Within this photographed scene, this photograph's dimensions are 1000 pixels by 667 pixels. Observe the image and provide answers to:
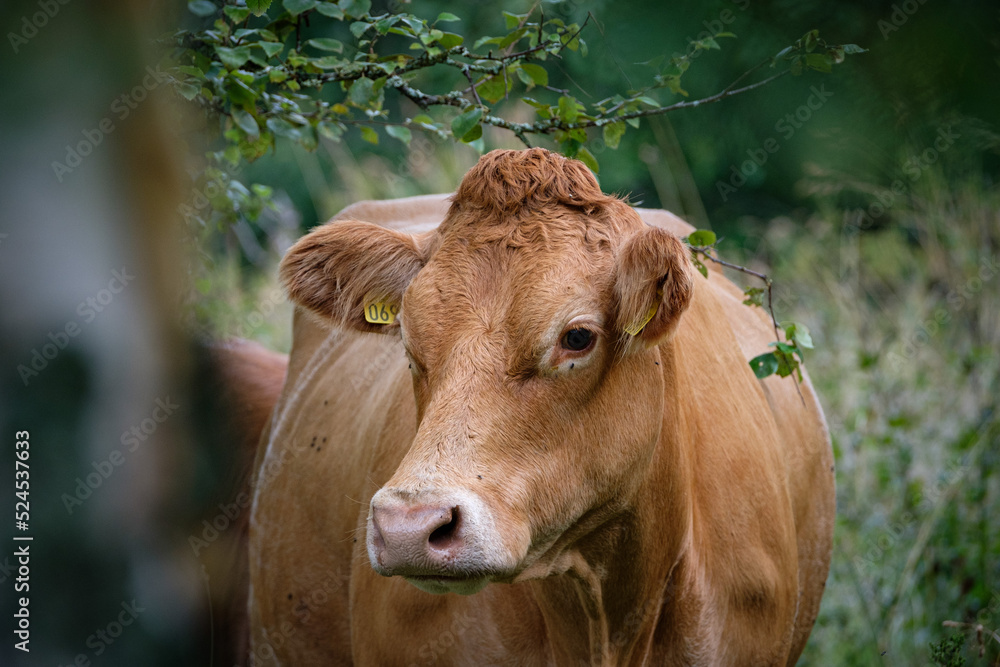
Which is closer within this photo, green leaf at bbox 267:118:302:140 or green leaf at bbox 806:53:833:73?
green leaf at bbox 806:53:833:73

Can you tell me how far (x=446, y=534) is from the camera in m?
1.91

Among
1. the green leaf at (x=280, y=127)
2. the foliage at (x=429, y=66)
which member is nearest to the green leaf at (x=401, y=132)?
the foliage at (x=429, y=66)

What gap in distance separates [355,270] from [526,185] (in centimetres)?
57

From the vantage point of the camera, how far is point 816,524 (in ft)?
12.0

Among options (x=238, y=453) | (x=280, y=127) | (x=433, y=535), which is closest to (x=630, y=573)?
(x=433, y=535)

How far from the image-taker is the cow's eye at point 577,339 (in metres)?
2.19

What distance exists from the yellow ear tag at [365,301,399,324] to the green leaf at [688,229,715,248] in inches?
33.6

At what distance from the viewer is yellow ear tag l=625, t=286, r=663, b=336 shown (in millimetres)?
2223

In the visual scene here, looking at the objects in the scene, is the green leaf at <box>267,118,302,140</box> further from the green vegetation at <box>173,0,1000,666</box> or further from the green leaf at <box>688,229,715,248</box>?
the green leaf at <box>688,229,715,248</box>

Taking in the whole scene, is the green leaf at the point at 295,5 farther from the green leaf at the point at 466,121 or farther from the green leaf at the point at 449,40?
the green leaf at the point at 466,121

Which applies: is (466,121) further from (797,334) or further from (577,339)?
(797,334)

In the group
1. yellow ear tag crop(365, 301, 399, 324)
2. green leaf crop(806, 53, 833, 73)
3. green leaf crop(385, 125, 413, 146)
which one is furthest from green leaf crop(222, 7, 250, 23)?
green leaf crop(806, 53, 833, 73)

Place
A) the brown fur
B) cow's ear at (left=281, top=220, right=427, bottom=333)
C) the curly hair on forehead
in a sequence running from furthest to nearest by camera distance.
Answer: the brown fur, cow's ear at (left=281, top=220, right=427, bottom=333), the curly hair on forehead

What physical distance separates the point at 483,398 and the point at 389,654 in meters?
1.15
